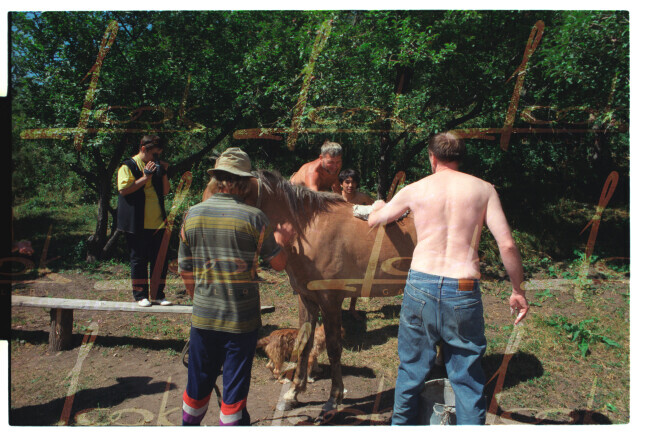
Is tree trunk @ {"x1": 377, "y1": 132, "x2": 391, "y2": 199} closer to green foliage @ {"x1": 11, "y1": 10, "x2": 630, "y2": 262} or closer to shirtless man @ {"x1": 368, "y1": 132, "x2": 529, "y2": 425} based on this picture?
green foliage @ {"x1": 11, "y1": 10, "x2": 630, "y2": 262}

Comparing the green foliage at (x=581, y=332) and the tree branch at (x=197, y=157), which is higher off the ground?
the tree branch at (x=197, y=157)

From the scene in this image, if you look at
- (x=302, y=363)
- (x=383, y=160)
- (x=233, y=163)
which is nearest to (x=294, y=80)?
(x=383, y=160)

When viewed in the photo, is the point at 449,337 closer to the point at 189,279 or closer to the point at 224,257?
the point at 224,257

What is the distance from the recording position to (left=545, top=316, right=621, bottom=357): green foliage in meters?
4.23

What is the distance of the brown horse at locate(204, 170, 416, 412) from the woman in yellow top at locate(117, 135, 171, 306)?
1.41 m

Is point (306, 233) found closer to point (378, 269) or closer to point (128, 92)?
point (378, 269)

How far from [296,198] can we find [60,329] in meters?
3.07

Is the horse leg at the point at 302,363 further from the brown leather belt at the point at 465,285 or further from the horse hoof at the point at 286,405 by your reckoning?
the brown leather belt at the point at 465,285

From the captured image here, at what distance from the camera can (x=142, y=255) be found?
417cm

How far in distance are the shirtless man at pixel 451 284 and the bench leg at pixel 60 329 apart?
3674 mm

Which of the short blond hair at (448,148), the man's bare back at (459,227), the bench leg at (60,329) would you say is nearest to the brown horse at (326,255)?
the man's bare back at (459,227)

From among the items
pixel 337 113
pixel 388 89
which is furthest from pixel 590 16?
pixel 337 113

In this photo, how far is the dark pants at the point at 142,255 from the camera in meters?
4.09

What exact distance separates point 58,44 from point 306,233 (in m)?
4.58
